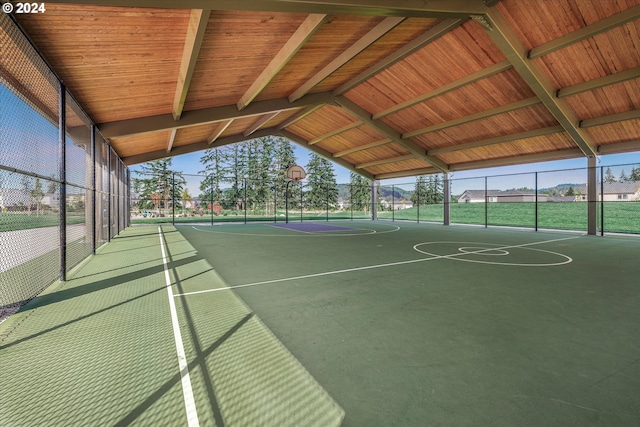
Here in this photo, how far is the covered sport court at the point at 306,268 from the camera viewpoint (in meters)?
1.81

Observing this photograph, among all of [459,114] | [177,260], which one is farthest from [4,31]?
[459,114]

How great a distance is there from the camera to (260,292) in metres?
3.98

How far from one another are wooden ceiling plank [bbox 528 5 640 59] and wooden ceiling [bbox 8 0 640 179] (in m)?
0.02

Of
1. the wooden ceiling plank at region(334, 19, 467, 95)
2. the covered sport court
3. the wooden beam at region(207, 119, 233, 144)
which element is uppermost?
the wooden ceiling plank at region(334, 19, 467, 95)

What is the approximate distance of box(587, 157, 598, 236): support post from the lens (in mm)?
11469

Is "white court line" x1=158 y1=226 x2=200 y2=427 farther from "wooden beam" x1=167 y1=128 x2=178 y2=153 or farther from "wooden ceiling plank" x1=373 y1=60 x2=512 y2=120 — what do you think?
"wooden ceiling plank" x1=373 y1=60 x2=512 y2=120

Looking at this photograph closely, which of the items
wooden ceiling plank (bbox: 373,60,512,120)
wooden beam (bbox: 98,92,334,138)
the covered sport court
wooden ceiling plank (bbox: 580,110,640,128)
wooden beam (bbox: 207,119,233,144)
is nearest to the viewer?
the covered sport court

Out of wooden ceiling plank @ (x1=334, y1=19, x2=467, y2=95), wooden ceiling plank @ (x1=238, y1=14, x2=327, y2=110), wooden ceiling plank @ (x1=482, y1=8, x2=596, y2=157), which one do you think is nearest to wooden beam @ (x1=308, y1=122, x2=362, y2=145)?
wooden ceiling plank @ (x1=334, y1=19, x2=467, y2=95)

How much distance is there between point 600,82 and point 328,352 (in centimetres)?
1089

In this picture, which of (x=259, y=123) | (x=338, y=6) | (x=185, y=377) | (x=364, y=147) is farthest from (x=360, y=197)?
(x=185, y=377)

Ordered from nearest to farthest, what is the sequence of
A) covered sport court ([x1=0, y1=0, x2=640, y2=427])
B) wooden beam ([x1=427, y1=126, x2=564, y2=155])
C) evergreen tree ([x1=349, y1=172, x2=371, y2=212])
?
covered sport court ([x1=0, y1=0, x2=640, y2=427]) < wooden beam ([x1=427, y1=126, x2=564, y2=155]) < evergreen tree ([x1=349, y1=172, x2=371, y2=212])

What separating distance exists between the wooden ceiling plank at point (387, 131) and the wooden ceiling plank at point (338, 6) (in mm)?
6570

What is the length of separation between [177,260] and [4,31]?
4.33m

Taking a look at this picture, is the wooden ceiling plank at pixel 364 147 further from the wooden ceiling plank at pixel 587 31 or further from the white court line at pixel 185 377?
the white court line at pixel 185 377
